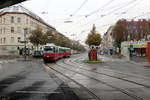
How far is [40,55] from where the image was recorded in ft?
212

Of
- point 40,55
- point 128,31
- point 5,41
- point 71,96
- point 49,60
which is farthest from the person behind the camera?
point 128,31

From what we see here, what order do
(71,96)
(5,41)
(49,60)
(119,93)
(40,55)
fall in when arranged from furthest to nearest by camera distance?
(5,41)
(40,55)
(49,60)
(119,93)
(71,96)

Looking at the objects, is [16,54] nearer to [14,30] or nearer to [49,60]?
[14,30]

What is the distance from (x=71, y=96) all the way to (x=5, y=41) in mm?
69776

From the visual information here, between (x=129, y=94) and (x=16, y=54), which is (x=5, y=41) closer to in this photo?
(x=16, y=54)

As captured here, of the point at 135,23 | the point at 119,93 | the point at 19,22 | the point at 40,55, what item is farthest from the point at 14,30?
the point at 119,93

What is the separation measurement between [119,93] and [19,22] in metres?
70.5

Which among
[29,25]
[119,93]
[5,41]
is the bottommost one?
[119,93]

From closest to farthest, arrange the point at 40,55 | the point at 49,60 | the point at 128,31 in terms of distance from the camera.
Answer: the point at 49,60
the point at 40,55
the point at 128,31

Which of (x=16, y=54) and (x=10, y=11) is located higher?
(x=10, y=11)

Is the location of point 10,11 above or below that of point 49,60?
above

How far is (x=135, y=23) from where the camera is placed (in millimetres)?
84000

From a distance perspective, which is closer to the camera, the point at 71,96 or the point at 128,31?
the point at 71,96

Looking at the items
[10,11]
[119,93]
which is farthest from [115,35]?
[119,93]
